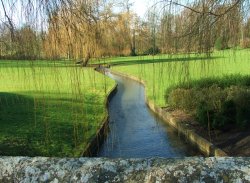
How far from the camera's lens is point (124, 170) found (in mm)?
1595

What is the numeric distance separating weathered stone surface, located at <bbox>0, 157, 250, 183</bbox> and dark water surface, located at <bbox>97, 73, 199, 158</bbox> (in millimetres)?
8026

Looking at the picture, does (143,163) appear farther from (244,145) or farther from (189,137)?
(189,137)

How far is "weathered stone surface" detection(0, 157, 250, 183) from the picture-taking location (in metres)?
1.51

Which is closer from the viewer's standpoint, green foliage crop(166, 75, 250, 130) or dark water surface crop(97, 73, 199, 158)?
dark water surface crop(97, 73, 199, 158)

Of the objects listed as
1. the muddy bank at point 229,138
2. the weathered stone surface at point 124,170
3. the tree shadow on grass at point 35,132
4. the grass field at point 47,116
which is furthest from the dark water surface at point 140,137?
the weathered stone surface at point 124,170

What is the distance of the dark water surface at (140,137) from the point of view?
1287cm

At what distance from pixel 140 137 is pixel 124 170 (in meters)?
13.6

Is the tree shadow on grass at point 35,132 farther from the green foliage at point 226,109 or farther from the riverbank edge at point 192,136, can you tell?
the green foliage at point 226,109

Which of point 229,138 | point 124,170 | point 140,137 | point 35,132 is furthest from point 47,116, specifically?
point 140,137

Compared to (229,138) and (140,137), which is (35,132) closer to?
(140,137)

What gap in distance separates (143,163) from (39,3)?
1.90m

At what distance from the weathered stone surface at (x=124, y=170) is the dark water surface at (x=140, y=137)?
803cm

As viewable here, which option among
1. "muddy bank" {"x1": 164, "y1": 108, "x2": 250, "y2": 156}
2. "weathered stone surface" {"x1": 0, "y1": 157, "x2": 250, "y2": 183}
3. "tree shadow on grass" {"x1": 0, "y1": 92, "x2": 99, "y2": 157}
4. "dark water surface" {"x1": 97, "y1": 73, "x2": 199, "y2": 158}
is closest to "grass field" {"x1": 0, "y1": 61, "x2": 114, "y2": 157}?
"tree shadow on grass" {"x1": 0, "y1": 92, "x2": 99, "y2": 157}

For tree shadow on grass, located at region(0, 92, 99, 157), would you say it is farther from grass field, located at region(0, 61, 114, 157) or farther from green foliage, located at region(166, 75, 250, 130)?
green foliage, located at region(166, 75, 250, 130)
